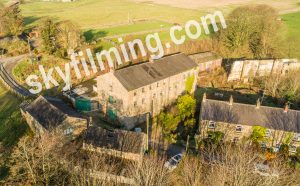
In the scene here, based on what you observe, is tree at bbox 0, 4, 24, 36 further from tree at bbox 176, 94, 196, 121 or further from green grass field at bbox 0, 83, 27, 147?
tree at bbox 176, 94, 196, 121

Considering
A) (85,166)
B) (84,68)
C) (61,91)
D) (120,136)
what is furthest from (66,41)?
(85,166)

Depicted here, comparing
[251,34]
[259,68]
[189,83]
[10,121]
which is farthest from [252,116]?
[251,34]

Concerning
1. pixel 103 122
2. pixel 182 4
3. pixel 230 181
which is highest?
pixel 182 4

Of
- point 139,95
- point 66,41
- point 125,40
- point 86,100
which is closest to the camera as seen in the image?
point 139,95

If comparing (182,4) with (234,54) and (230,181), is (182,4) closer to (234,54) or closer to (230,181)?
(234,54)

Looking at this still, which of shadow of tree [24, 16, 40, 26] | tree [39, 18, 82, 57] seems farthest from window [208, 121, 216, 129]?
shadow of tree [24, 16, 40, 26]

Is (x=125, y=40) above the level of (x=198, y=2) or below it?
below
